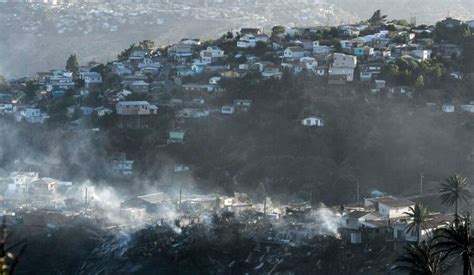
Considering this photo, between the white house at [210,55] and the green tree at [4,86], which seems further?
the green tree at [4,86]

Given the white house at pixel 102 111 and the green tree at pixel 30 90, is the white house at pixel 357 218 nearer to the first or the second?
the white house at pixel 102 111

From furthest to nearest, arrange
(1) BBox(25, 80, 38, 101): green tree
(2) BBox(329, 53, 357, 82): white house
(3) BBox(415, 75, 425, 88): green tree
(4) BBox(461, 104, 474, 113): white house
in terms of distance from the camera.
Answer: (1) BBox(25, 80, 38, 101): green tree
(2) BBox(329, 53, 357, 82): white house
(3) BBox(415, 75, 425, 88): green tree
(4) BBox(461, 104, 474, 113): white house

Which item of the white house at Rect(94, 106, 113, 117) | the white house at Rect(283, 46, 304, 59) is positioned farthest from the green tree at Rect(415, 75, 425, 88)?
the white house at Rect(94, 106, 113, 117)

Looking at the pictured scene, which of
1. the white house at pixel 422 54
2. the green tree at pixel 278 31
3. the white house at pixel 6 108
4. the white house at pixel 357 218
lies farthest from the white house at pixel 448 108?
the white house at pixel 6 108

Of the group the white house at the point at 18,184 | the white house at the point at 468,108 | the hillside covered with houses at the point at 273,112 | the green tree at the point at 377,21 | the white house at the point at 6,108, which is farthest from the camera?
the green tree at the point at 377,21

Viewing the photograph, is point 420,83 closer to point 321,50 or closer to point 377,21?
point 321,50

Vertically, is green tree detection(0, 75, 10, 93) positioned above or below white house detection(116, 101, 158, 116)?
below

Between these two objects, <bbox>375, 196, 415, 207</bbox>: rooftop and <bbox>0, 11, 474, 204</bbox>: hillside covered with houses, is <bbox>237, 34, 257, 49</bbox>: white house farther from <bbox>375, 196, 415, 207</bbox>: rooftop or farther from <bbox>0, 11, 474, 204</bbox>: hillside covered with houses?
<bbox>375, 196, 415, 207</bbox>: rooftop

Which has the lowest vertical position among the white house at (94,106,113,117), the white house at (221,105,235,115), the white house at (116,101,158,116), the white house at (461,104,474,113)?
the white house at (94,106,113,117)

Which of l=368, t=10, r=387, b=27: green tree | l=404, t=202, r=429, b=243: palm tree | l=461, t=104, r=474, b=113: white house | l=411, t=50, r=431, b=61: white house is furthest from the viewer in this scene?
l=368, t=10, r=387, b=27: green tree
